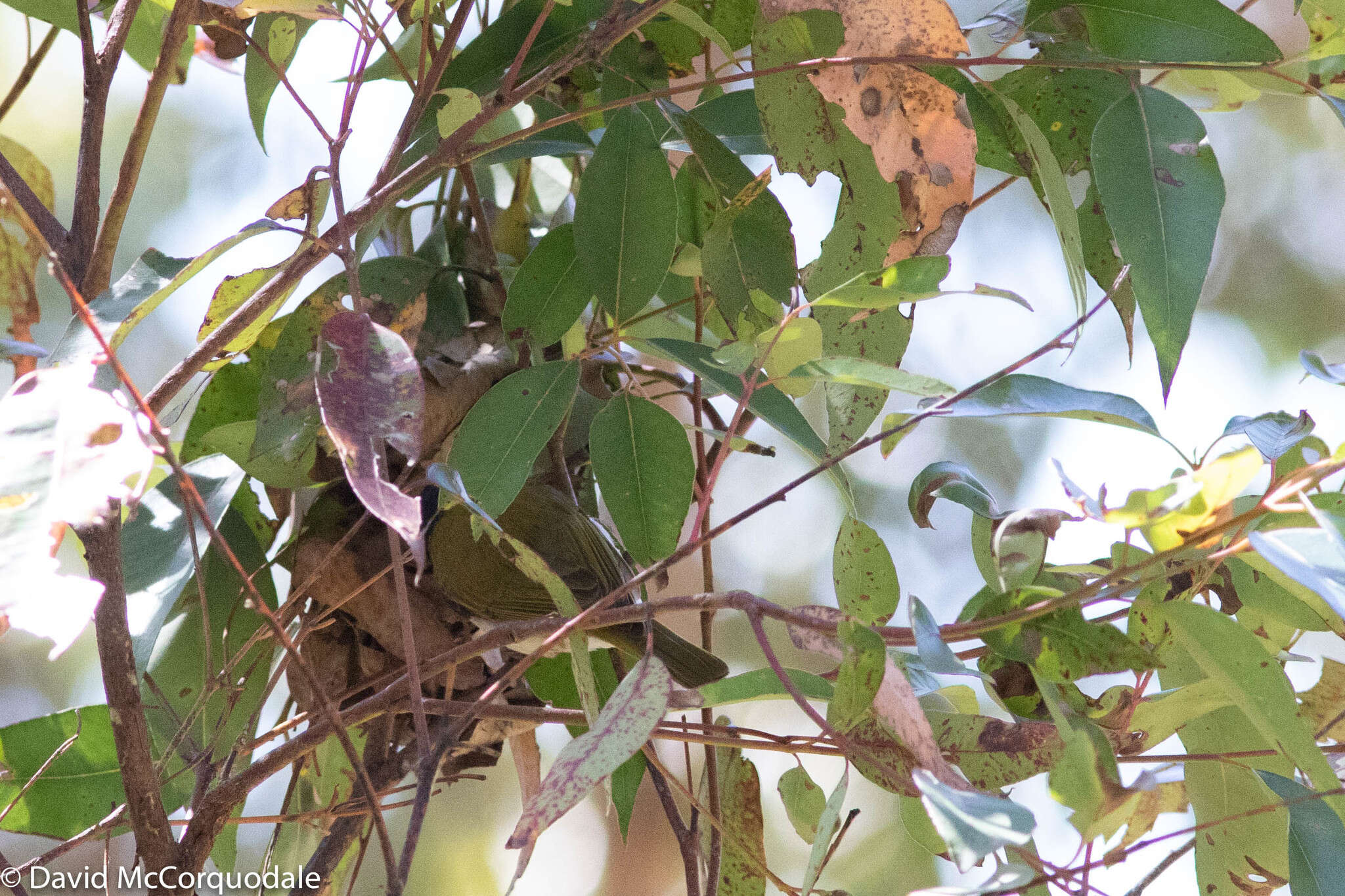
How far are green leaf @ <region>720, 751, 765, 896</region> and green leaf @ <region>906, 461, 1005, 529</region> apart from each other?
0.67 feet

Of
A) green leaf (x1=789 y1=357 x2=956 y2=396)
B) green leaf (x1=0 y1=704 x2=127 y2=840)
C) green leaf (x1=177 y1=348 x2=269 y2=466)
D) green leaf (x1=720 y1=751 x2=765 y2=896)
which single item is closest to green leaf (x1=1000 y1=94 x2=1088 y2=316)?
green leaf (x1=789 y1=357 x2=956 y2=396)

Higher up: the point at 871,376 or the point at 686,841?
the point at 871,376

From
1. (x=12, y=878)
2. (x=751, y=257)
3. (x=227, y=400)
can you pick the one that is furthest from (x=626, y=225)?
(x=12, y=878)

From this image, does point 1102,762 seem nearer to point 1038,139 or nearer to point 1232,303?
point 1038,139

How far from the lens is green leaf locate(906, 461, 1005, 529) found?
459 mm

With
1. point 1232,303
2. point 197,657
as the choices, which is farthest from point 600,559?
point 1232,303

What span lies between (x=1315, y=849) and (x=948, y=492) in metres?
0.24

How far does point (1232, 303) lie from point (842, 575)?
1.53m

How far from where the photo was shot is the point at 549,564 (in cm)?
62

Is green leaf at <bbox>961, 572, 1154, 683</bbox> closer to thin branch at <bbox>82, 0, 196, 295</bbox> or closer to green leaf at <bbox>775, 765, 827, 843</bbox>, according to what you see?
green leaf at <bbox>775, 765, 827, 843</bbox>

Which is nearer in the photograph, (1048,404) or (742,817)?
(1048,404)

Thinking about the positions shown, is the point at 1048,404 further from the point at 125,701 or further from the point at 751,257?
the point at 125,701

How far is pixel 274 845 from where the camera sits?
647 millimetres

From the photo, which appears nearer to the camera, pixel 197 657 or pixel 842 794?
pixel 842 794
